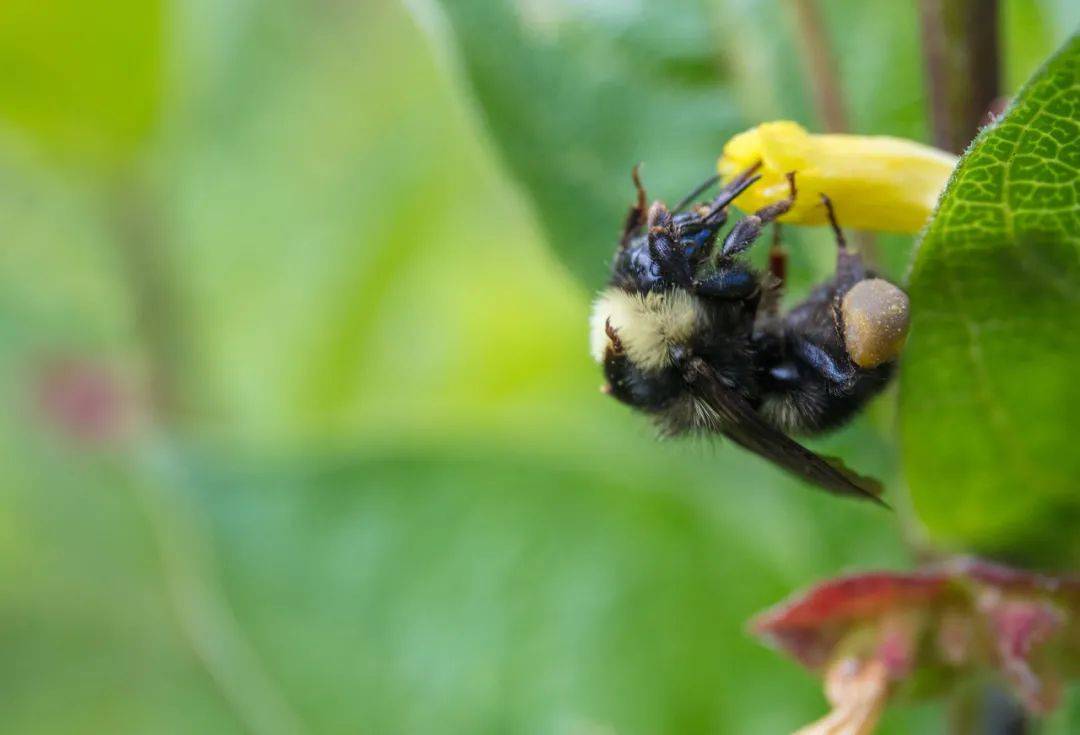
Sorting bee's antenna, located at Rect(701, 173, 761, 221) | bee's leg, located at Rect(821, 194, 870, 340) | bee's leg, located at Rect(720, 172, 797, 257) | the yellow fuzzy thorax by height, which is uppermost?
bee's antenna, located at Rect(701, 173, 761, 221)

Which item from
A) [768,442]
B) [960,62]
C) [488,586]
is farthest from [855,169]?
[488,586]

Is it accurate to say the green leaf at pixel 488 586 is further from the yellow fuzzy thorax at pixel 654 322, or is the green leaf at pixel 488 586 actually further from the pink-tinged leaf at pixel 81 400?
the pink-tinged leaf at pixel 81 400

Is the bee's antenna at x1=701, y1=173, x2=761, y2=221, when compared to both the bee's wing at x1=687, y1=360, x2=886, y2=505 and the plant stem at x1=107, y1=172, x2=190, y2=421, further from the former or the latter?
the plant stem at x1=107, y1=172, x2=190, y2=421

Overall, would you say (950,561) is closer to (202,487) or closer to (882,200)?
(882,200)

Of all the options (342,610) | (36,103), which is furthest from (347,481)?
(36,103)

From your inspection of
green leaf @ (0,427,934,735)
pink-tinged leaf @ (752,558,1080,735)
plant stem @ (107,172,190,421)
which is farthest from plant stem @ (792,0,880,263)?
plant stem @ (107,172,190,421)

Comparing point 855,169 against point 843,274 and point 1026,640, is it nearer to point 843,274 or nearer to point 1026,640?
point 843,274
